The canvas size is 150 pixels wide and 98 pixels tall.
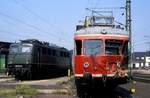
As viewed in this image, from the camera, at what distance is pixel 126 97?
23484 mm

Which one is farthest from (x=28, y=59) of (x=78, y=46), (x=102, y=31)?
(x=102, y=31)

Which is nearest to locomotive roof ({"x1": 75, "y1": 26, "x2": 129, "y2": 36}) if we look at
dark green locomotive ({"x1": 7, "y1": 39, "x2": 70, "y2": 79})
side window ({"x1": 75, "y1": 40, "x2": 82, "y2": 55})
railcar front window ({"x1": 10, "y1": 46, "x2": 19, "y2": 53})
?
side window ({"x1": 75, "y1": 40, "x2": 82, "y2": 55})

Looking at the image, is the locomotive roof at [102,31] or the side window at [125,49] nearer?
the side window at [125,49]

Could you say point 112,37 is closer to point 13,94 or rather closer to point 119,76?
point 119,76

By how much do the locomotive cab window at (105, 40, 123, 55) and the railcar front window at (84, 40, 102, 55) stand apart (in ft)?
1.20

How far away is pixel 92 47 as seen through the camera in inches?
864

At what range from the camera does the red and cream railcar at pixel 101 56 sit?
21.2 m

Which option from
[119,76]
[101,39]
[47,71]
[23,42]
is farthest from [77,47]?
[47,71]

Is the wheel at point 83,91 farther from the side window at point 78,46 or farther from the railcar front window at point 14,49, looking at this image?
the railcar front window at point 14,49

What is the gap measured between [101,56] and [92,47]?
74cm

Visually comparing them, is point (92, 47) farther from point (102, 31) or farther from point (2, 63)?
point (2, 63)

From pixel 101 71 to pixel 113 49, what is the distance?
1.40m

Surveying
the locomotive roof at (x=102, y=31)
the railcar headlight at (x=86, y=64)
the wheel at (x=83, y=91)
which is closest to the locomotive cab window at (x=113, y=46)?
the locomotive roof at (x=102, y=31)

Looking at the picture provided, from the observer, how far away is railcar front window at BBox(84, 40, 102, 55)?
21.8m
